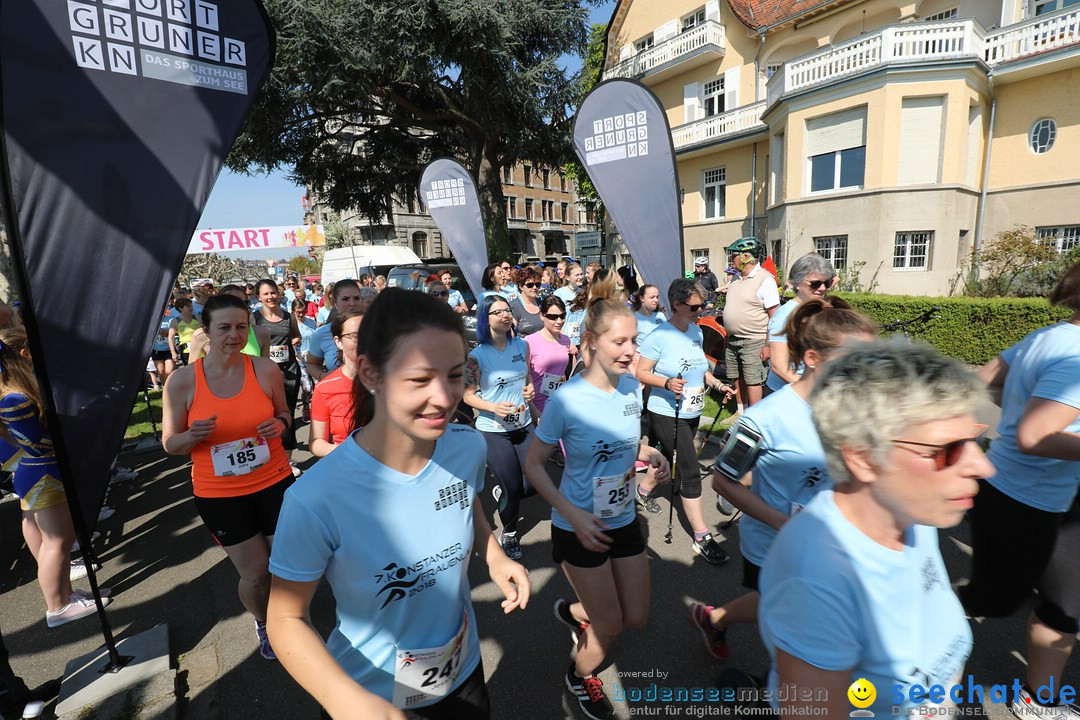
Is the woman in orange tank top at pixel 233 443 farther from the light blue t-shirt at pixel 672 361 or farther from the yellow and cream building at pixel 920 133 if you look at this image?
the yellow and cream building at pixel 920 133

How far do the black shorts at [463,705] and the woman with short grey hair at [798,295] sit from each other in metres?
3.03

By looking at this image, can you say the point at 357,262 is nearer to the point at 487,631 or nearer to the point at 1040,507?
the point at 487,631

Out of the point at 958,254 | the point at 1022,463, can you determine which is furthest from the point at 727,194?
the point at 1022,463

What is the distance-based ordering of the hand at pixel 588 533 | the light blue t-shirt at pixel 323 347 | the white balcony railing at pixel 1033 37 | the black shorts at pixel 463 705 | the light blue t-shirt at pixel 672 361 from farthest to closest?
1. the white balcony railing at pixel 1033 37
2. the light blue t-shirt at pixel 323 347
3. the light blue t-shirt at pixel 672 361
4. the hand at pixel 588 533
5. the black shorts at pixel 463 705

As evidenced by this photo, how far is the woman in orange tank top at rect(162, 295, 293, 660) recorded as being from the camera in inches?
111

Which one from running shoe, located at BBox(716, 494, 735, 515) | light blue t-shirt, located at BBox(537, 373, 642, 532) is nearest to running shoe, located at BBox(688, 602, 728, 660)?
light blue t-shirt, located at BBox(537, 373, 642, 532)

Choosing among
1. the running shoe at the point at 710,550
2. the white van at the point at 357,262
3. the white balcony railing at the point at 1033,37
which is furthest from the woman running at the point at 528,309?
the white van at the point at 357,262

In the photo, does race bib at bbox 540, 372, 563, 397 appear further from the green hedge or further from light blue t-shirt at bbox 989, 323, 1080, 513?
the green hedge

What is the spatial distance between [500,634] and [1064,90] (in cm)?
2075

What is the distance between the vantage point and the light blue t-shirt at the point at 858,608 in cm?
117

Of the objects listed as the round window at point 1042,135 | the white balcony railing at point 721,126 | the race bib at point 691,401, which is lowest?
the race bib at point 691,401

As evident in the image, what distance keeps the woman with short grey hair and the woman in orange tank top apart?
11.4ft

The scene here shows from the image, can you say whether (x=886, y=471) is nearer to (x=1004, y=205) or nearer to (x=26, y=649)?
A: (x=26, y=649)

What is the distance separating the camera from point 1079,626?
2.25 meters
